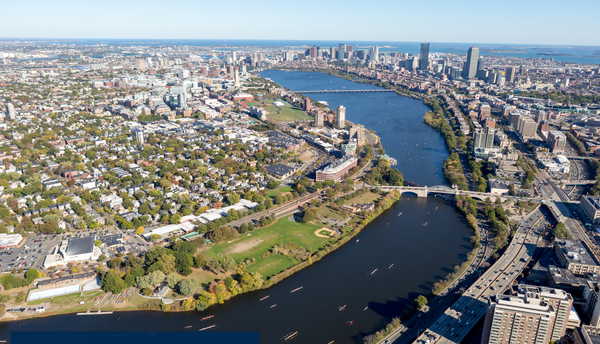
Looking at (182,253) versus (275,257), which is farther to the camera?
(275,257)

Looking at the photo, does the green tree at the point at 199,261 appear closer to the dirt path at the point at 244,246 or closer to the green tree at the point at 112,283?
the dirt path at the point at 244,246

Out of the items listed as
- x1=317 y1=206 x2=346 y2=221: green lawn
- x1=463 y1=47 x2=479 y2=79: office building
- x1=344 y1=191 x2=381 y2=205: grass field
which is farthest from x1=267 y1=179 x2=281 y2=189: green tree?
x1=463 y1=47 x2=479 y2=79: office building

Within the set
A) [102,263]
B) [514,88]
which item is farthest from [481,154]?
[514,88]

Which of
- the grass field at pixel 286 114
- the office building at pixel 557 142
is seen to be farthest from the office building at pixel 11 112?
the office building at pixel 557 142

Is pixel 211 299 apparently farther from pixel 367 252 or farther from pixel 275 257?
pixel 367 252

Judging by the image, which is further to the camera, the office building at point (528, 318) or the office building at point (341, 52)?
the office building at point (341, 52)

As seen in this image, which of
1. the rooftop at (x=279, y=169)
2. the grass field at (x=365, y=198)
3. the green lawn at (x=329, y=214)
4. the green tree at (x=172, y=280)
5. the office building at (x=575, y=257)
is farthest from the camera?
the rooftop at (x=279, y=169)
